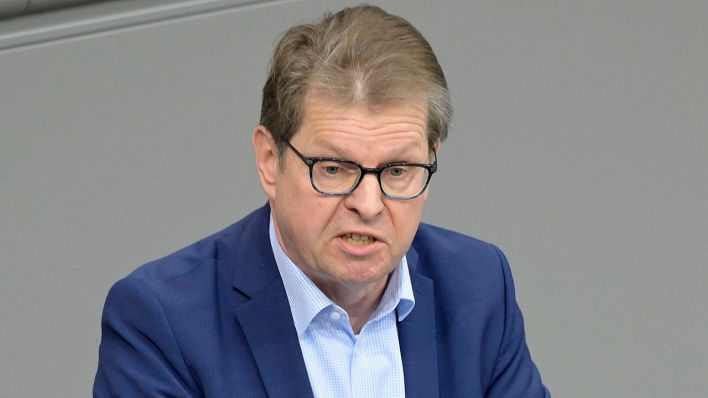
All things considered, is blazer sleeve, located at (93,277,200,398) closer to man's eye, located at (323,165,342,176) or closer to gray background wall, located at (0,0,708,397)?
man's eye, located at (323,165,342,176)

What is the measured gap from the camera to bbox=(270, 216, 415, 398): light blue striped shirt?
2.53 m

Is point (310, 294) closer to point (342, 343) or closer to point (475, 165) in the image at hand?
point (342, 343)

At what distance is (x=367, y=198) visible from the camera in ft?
7.67

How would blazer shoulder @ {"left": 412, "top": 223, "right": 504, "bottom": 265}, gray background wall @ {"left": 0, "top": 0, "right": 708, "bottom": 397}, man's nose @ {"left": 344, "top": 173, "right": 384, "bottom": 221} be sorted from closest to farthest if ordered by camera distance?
man's nose @ {"left": 344, "top": 173, "right": 384, "bottom": 221}
blazer shoulder @ {"left": 412, "top": 223, "right": 504, "bottom": 265}
gray background wall @ {"left": 0, "top": 0, "right": 708, "bottom": 397}

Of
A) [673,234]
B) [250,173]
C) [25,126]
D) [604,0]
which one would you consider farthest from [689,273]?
[25,126]

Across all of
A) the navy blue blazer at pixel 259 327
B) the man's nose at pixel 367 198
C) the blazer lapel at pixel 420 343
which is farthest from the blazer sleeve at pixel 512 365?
the man's nose at pixel 367 198

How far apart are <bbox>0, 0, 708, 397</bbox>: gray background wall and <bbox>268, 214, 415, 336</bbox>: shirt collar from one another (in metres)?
0.87

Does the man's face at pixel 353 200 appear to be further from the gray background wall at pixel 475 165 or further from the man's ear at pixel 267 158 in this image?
the gray background wall at pixel 475 165

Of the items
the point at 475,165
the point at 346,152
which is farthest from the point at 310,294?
the point at 475,165

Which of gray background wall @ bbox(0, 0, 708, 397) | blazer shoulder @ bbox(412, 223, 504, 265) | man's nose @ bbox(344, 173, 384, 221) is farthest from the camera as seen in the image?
gray background wall @ bbox(0, 0, 708, 397)

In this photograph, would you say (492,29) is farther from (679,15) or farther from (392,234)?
(392,234)

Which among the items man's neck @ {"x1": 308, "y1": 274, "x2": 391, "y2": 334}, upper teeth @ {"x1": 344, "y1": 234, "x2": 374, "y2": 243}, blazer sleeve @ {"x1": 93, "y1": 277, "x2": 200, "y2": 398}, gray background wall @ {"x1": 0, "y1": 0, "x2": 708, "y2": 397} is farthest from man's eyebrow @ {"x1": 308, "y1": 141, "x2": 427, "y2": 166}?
gray background wall @ {"x1": 0, "y1": 0, "x2": 708, "y2": 397}

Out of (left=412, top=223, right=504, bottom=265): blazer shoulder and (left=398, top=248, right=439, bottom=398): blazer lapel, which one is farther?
(left=412, top=223, right=504, bottom=265): blazer shoulder

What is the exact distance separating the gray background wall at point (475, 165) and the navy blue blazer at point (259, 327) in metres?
0.81
